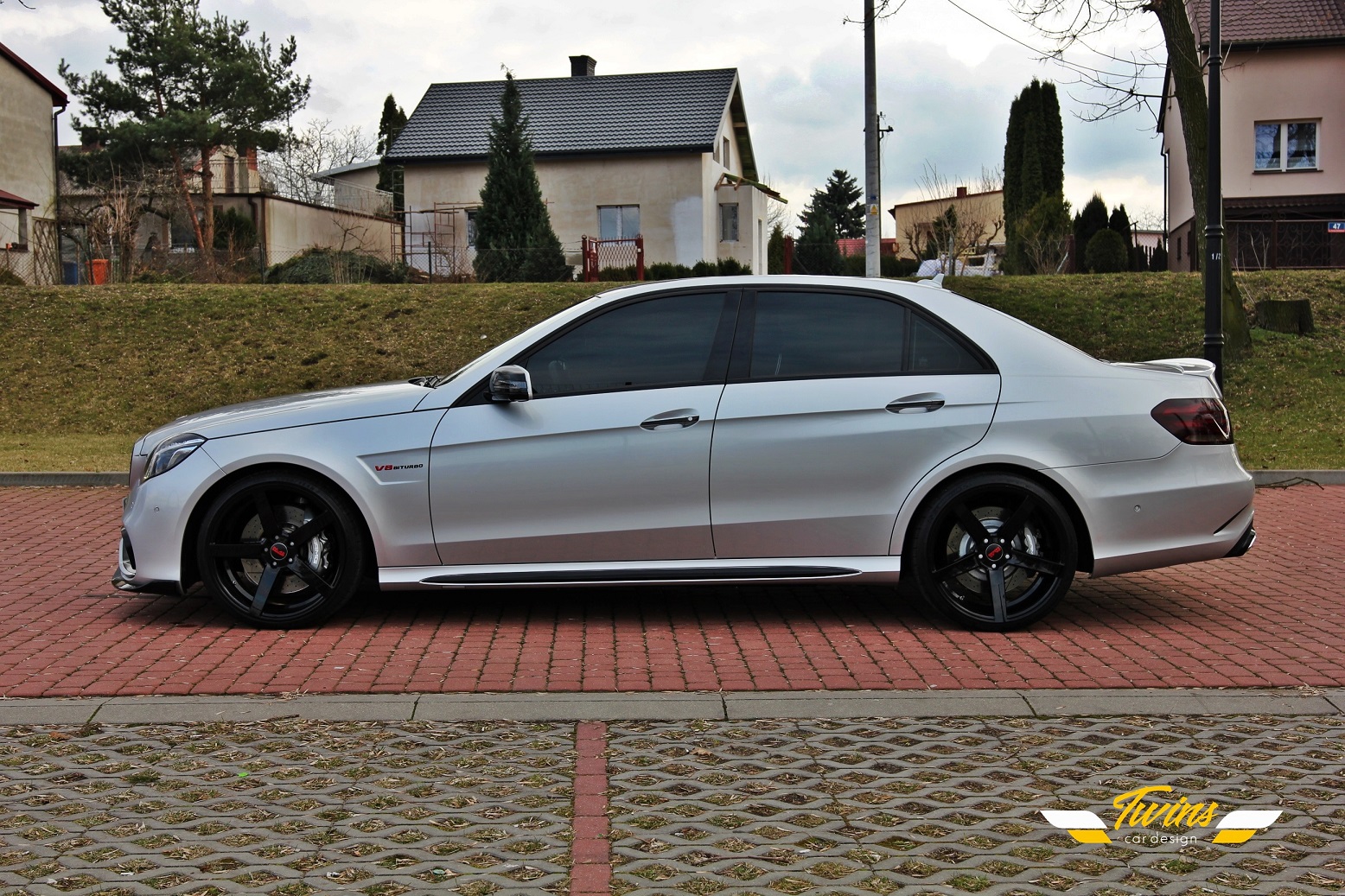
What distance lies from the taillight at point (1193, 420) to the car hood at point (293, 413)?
143 inches

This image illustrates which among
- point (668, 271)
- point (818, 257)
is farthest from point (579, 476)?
→ point (818, 257)

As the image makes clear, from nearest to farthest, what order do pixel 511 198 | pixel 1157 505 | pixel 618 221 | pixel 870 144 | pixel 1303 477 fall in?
pixel 1157 505, pixel 1303 477, pixel 870 144, pixel 511 198, pixel 618 221

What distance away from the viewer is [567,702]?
17.6 feet

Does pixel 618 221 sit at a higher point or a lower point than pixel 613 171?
lower

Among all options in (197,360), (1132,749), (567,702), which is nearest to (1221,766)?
(1132,749)

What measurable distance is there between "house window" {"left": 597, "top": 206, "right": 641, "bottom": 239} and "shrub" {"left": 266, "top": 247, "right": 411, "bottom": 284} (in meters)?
13.1

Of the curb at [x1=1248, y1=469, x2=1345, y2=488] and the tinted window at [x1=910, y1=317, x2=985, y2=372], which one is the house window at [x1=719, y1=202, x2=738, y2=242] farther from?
the tinted window at [x1=910, y1=317, x2=985, y2=372]

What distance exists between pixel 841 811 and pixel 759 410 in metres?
2.77

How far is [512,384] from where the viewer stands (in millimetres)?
6543

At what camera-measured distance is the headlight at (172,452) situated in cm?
674

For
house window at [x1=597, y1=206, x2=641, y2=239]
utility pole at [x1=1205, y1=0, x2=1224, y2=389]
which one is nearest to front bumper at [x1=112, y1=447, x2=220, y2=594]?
utility pole at [x1=1205, y1=0, x2=1224, y2=389]

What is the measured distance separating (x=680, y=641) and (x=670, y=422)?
1.04 m

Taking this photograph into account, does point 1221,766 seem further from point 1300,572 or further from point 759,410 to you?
point 1300,572

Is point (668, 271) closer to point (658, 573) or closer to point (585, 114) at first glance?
point (585, 114)
